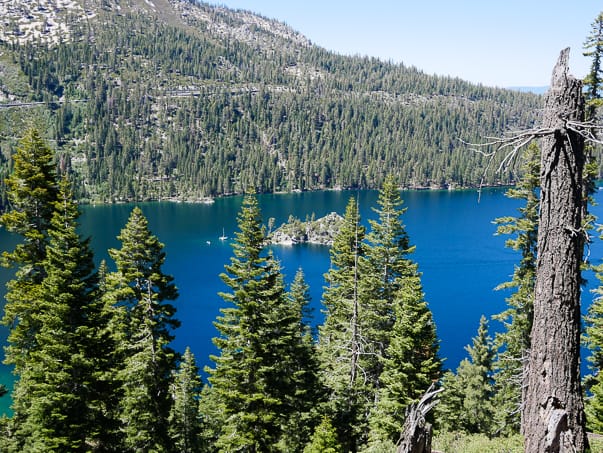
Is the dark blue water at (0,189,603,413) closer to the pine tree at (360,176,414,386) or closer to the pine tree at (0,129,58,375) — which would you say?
the pine tree at (360,176,414,386)

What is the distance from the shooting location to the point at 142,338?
65.7ft

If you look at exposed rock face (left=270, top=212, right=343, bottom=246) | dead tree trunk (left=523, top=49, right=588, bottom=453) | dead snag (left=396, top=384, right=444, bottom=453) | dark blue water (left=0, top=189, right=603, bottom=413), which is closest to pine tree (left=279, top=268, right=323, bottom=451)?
dead snag (left=396, top=384, right=444, bottom=453)

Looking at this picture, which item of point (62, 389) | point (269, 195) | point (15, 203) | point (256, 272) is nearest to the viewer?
point (62, 389)

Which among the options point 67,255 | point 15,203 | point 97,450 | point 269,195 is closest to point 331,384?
point 97,450

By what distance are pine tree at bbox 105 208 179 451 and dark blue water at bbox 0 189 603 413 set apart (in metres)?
36.9

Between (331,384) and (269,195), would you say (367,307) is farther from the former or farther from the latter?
(269,195)

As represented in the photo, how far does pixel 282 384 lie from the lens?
20344mm

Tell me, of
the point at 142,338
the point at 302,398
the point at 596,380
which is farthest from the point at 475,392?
the point at 142,338

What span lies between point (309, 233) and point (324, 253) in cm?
1205

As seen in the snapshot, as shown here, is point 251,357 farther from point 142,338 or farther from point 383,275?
point 383,275

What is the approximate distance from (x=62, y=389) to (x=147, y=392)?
3.65 metres

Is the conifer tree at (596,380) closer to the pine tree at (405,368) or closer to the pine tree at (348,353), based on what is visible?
the pine tree at (405,368)

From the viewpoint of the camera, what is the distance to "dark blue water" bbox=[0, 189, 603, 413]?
6581cm

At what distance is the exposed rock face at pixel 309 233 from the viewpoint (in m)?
115
